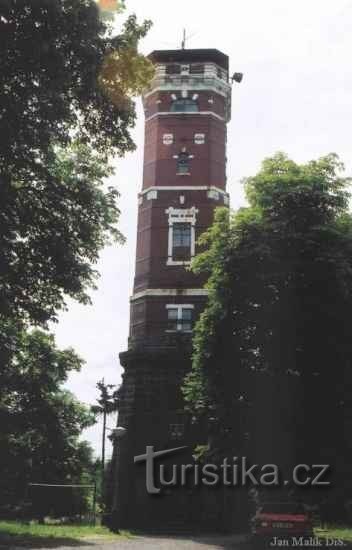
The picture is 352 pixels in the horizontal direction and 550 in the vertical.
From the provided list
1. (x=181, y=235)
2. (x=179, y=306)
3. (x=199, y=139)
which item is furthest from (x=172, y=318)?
(x=199, y=139)

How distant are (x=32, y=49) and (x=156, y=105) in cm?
2317

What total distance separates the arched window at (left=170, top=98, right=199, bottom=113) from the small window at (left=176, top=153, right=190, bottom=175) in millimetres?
2889

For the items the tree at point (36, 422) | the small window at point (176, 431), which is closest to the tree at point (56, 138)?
the small window at point (176, 431)

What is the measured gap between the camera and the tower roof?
36219 millimetres

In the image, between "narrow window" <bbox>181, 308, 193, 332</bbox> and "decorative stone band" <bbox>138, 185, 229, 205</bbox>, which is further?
"decorative stone band" <bbox>138, 185, 229, 205</bbox>

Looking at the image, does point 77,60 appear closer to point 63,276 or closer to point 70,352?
point 63,276

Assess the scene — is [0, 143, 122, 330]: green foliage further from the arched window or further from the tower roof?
the tower roof

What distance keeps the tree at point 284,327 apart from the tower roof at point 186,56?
53.0 ft

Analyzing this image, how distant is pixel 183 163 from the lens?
34938 mm

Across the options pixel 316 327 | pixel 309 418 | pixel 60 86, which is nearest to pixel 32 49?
pixel 60 86

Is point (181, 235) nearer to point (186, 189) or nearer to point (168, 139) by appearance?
point (186, 189)

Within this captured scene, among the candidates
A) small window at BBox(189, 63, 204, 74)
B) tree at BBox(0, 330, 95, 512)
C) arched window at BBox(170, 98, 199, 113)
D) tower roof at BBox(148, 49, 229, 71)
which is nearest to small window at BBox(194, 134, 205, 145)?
arched window at BBox(170, 98, 199, 113)

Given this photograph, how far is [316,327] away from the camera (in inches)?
810

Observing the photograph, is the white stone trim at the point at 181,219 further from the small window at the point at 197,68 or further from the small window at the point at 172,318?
the small window at the point at 197,68
